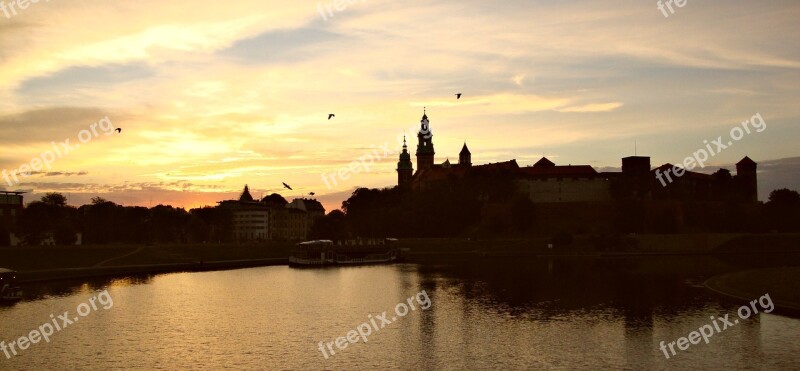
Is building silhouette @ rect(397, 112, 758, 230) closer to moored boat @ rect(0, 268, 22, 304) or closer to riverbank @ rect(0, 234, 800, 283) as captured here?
riverbank @ rect(0, 234, 800, 283)

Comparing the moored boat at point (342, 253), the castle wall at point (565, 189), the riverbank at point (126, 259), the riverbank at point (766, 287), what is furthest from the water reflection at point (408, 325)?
the castle wall at point (565, 189)

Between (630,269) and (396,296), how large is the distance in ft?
126

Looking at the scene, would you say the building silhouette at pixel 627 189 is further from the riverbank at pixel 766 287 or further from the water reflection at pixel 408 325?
the riverbank at pixel 766 287

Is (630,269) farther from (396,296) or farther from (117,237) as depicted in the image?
(117,237)

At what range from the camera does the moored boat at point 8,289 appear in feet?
183

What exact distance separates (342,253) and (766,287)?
235 feet

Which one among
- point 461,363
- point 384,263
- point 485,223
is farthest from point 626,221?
point 461,363

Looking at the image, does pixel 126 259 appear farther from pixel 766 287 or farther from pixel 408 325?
pixel 766 287

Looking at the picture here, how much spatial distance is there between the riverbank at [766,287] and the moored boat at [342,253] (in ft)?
192

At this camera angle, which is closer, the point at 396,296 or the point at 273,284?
the point at 396,296

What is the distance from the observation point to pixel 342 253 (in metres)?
116

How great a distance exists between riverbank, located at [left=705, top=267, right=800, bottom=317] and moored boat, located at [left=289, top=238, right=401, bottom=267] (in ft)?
192

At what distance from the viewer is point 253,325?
44750 mm

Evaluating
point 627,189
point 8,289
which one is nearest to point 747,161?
point 627,189
